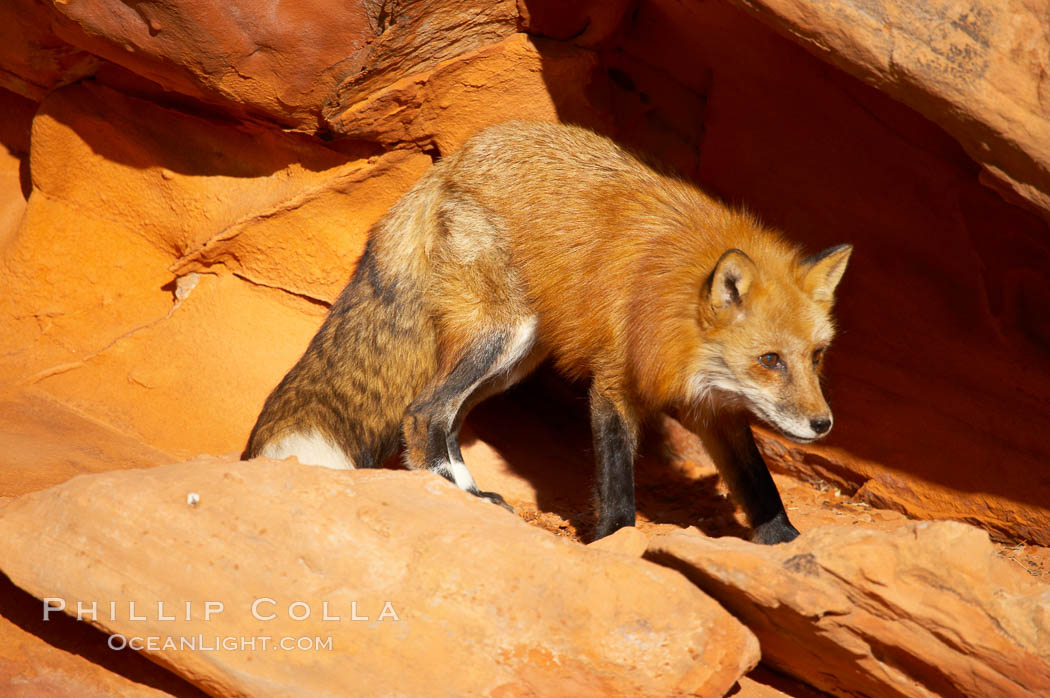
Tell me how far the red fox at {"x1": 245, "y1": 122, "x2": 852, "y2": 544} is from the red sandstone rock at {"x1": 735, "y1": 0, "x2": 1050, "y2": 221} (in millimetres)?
813

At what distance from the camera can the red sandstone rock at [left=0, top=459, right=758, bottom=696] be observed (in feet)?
8.66

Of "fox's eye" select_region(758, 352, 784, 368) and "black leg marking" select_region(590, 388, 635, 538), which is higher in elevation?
"fox's eye" select_region(758, 352, 784, 368)

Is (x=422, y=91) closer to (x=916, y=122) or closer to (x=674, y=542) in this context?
(x=916, y=122)

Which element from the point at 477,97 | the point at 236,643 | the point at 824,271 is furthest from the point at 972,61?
the point at 236,643

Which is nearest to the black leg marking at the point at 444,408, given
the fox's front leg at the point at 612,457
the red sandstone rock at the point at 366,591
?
the fox's front leg at the point at 612,457

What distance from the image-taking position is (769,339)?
365 cm

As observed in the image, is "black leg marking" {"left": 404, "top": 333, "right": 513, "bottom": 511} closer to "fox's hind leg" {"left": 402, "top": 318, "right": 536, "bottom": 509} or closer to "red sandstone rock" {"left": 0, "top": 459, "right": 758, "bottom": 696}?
"fox's hind leg" {"left": 402, "top": 318, "right": 536, "bottom": 509}

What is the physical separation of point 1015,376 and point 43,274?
5.02 meters

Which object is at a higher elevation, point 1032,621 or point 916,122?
point 916,122

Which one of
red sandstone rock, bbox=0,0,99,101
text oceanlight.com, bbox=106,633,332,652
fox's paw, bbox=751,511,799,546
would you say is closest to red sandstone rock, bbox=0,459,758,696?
text oceanlight.com, bbox=106,633,332,652

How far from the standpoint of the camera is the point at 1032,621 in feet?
8.57

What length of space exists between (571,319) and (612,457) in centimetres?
64

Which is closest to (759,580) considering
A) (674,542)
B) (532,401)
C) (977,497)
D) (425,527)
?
(674,542)

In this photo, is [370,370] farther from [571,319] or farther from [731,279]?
[731,279]
